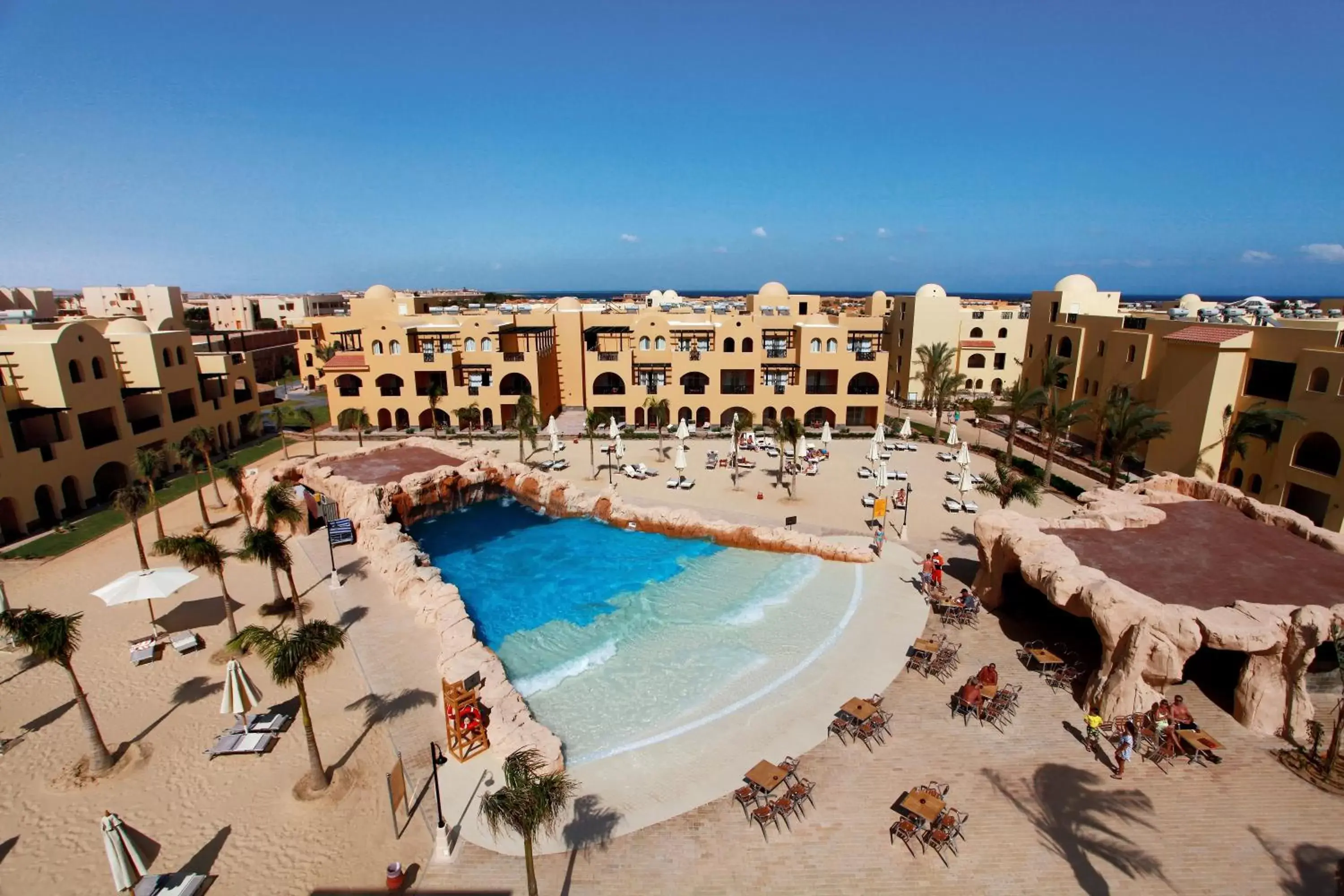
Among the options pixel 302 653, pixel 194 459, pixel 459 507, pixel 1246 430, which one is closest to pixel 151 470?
pixel 194 459

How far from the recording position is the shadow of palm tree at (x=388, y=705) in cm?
1630

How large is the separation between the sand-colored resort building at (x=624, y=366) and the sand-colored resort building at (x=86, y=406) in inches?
374

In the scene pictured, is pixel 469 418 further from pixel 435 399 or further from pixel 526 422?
pixel 526 422

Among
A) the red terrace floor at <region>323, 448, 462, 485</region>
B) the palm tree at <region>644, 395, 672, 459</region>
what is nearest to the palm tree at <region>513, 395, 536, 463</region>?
the red terrace floor at <region>323, 448, 462, 485</region>

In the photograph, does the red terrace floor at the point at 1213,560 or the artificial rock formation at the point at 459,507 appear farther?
the red terrace floor at the point at 1213,560

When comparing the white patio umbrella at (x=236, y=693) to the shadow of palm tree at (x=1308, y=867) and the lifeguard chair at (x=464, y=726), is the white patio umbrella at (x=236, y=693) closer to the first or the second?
the lifeguard chair at (x=464, y=726)

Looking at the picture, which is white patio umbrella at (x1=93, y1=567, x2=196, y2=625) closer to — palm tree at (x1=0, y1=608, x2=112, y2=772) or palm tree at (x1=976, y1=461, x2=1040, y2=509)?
palm tree at (x1=0, y1=608, x2=112, y2=772)

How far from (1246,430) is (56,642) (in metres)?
45.8

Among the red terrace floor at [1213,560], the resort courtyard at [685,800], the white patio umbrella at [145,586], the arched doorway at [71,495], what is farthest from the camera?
the arched doorway at [71,495]

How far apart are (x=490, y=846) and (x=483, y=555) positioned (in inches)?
684

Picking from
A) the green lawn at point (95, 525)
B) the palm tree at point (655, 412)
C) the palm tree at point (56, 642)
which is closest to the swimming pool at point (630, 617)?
the palm tree at point (56, 642)

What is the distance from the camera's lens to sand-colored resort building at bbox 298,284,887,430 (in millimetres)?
48188

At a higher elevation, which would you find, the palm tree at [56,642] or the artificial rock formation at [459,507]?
the palm tree at [56,642]

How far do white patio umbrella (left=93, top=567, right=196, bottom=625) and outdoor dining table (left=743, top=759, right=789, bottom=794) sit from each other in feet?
55.8
